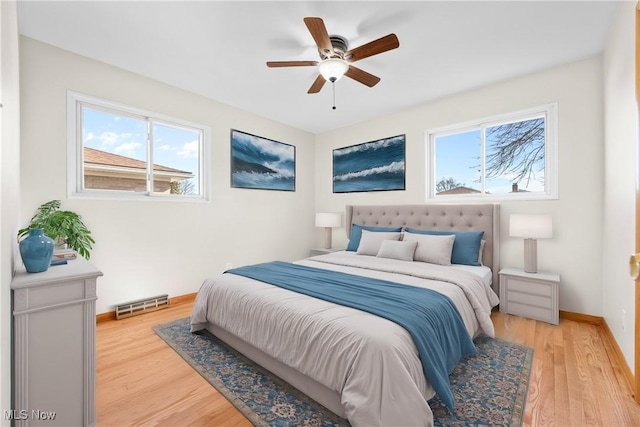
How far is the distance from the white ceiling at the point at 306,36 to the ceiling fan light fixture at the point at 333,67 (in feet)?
1.08

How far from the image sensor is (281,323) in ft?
5.88

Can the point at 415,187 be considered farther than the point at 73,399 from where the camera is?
Yes

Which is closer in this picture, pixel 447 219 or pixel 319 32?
pixel 319 32

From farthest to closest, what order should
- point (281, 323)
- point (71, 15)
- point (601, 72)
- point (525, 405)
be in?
point (601, 72) → point (71, 15) → point (281, 323) → point (525, 405)

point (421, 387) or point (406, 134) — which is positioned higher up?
point (406, 134)

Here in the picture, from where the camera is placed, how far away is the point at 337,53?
2.37 metres

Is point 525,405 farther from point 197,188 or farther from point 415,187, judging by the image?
point 197,188

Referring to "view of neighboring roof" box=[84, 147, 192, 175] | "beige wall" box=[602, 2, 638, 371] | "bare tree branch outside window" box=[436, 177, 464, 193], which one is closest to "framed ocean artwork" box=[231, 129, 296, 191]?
"view of neighboring roof" box=[84, 147, 192, 175]

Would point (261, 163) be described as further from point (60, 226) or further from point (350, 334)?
point (350, 334)

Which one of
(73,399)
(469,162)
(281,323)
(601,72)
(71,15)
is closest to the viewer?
(73,399)

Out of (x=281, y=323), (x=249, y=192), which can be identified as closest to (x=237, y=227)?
(x=249, y=192)

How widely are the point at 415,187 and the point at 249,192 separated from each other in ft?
8.44

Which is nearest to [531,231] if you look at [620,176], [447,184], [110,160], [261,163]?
[620,176]

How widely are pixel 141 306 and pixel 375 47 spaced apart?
11.6 ft
